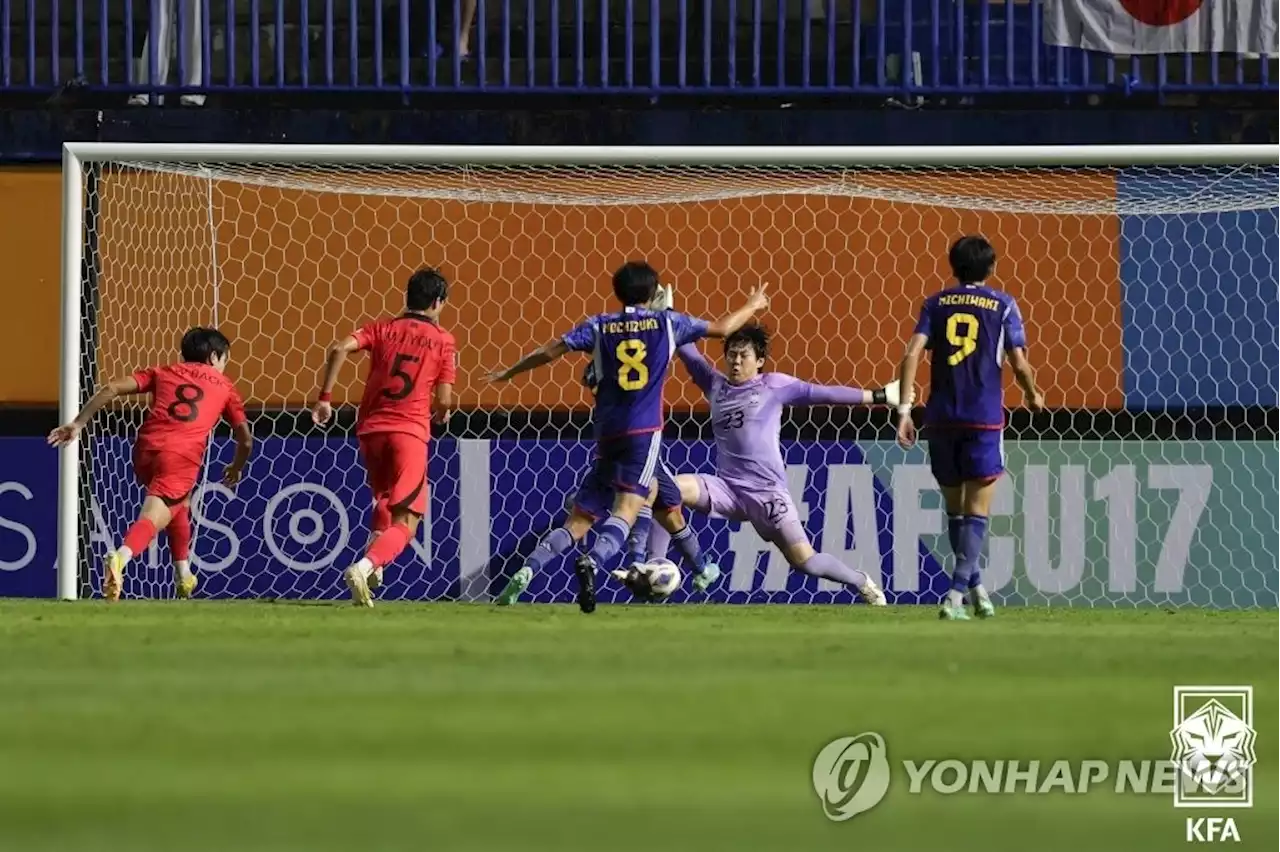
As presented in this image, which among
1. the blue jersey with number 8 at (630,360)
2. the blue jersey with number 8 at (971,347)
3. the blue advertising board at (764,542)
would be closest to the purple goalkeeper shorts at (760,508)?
the blue advertising board at (764,542)

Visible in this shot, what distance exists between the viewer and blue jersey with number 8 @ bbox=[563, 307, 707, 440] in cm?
858

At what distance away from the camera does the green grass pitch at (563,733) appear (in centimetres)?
305

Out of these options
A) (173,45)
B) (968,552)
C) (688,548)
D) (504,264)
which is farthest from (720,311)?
(173,45)

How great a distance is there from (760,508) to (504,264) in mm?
2181

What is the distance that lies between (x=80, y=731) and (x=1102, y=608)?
277 inches

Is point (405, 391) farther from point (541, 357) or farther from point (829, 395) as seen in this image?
point (829, 395)

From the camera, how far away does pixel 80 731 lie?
4062 mm

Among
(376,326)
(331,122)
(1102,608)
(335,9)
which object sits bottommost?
(1102,608)

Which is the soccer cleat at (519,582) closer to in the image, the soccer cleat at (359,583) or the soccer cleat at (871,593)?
the soccer cleat at (359,583)

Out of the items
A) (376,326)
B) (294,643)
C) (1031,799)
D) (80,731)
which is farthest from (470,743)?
(376,326)

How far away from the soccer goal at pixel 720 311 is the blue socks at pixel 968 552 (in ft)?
7.46

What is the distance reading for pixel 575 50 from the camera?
1225 cm

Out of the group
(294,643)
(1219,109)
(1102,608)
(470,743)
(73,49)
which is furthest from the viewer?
(73,49)

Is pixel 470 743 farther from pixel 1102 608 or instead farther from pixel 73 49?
pixel 73 49
